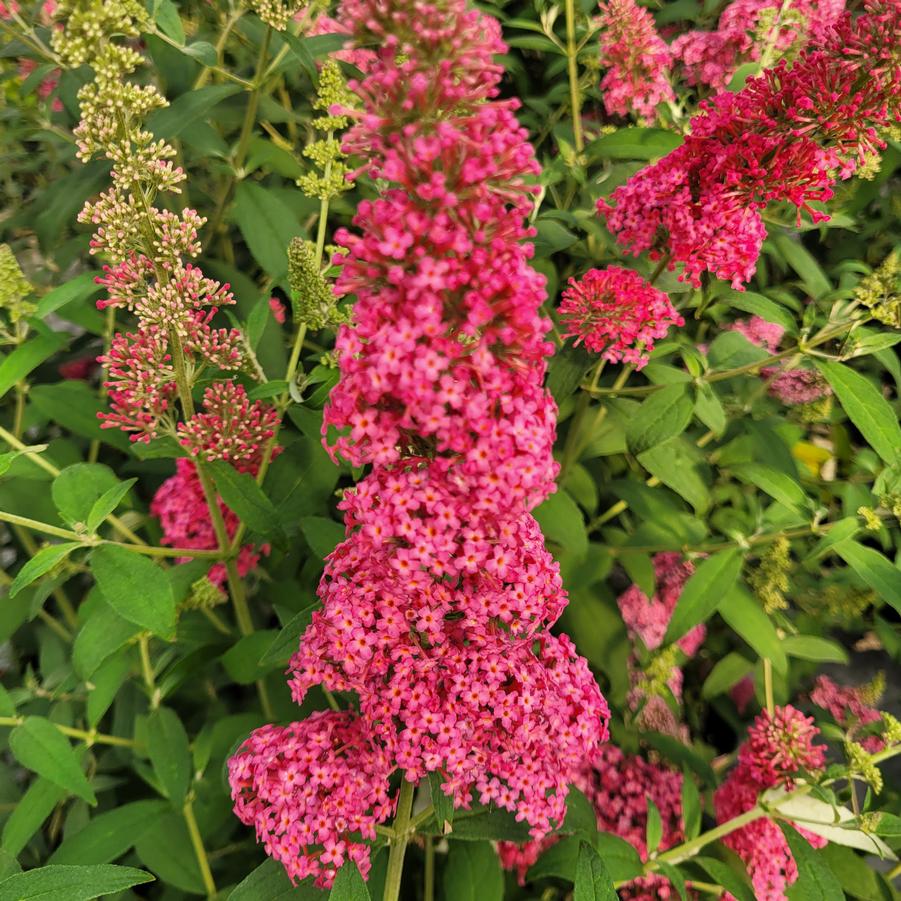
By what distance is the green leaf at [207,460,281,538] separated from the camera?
1448 mm

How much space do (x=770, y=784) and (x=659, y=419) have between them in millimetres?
912

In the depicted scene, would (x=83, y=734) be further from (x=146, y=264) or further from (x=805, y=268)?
(x=805, y=268)

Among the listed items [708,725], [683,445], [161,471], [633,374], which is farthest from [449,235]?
[708,725]

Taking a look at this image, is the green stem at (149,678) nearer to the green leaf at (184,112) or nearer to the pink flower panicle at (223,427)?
the pink flower panicle at (223,427)

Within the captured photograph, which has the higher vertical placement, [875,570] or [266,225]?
[266,225]

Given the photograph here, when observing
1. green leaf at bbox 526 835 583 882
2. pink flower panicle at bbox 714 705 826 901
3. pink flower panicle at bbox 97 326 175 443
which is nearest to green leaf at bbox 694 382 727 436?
pink flower panicle at bbox 714 705 826 901

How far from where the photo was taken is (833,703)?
2.36m

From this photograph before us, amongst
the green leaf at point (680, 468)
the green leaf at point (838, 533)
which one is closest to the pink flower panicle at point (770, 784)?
the green leaf at point (838, 533)

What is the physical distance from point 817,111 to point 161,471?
1.80m

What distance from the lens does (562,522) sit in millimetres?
1768

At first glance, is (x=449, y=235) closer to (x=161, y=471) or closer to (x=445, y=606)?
(x=445, y=606)

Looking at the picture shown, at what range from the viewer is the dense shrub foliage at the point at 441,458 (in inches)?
38.1

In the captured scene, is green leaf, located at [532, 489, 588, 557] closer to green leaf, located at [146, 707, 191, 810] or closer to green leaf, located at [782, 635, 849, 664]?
green leaf, located at [782, 635, 849, 664]

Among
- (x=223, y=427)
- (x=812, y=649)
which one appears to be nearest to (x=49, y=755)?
(x=223, y=427)
